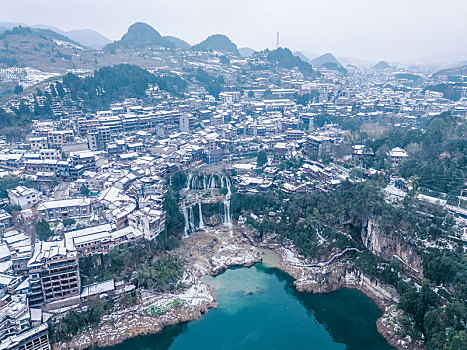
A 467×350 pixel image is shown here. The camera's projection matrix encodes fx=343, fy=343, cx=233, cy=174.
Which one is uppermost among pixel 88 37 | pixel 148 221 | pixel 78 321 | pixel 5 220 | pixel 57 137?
pixel 88 37

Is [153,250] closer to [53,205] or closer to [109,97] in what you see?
[53,205]

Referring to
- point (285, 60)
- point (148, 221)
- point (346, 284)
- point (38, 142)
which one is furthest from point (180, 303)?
point (285, 60)

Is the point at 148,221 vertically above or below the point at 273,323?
above

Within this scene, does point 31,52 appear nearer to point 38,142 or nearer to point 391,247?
point 38,142

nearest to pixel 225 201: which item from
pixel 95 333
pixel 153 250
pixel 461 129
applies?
pixel 153 250

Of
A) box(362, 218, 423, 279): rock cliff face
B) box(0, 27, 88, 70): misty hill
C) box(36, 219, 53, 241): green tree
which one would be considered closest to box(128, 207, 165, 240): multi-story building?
box(36, 219, 53, 241): green tree

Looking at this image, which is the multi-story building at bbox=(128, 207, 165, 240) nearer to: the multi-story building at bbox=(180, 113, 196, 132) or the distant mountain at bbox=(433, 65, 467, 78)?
the multi-story building at bbox=(180, 113, 196, 132)
